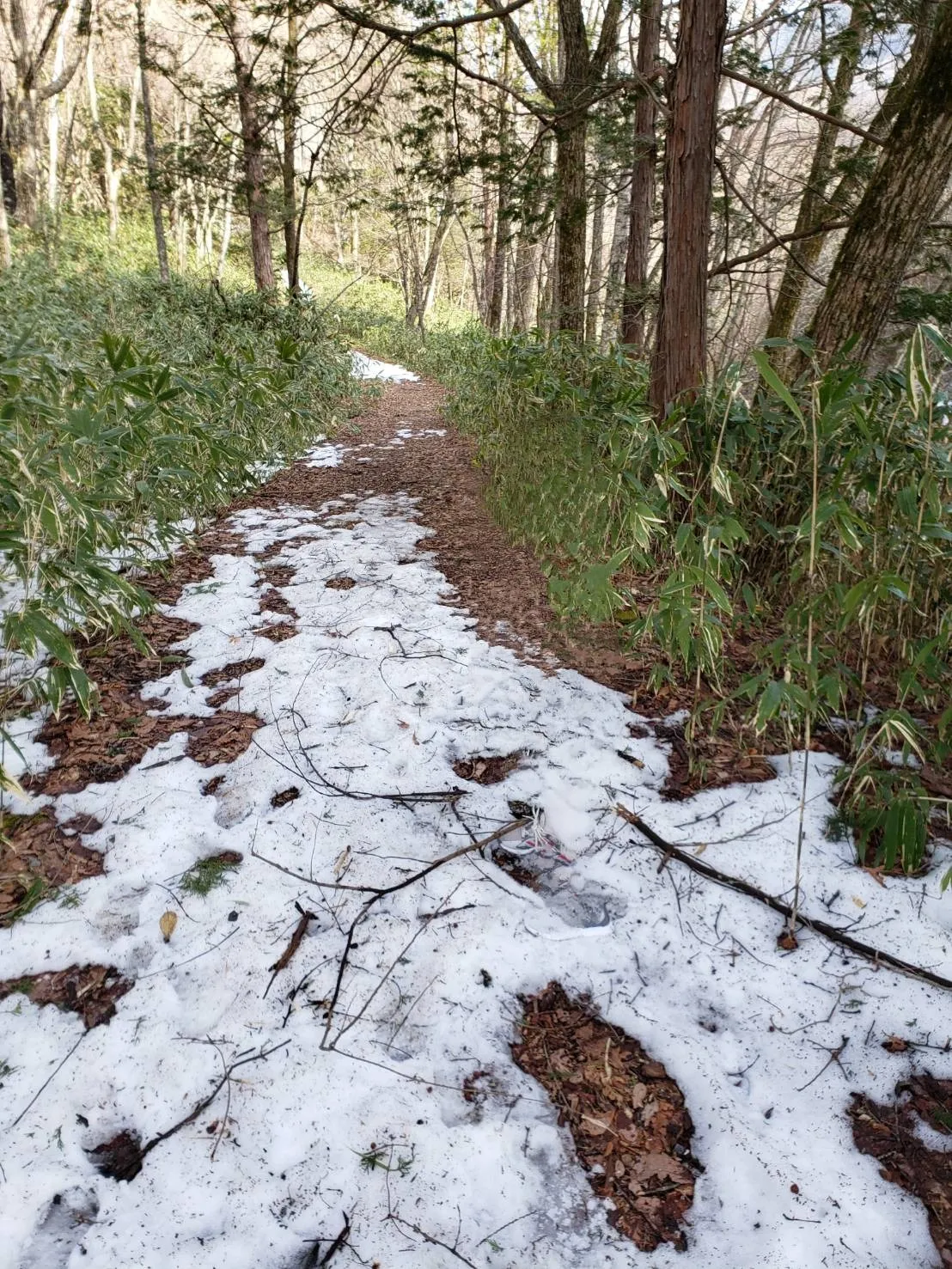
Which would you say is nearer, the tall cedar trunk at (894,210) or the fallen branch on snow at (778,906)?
the fallen branch on snow at (778,906)

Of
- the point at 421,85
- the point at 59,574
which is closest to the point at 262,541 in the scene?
the point at 59,574

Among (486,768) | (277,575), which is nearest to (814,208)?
(277,575)

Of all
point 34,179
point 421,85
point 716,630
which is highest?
point 34,179

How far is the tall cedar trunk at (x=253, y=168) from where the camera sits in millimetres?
6266

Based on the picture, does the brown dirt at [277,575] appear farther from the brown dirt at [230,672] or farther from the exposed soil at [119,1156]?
the exposed soil at [119,1156]

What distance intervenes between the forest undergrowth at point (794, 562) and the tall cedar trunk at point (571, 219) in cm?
210

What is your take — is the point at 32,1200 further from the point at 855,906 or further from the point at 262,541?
the point at 262,541

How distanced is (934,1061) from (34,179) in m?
14.9

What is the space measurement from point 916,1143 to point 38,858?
7.56 feet

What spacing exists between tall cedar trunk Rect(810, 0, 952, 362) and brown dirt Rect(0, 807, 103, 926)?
3541 mm

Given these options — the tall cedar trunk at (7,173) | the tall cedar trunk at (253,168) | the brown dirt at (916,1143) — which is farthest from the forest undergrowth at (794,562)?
the tall cedar trunk at (7,173)

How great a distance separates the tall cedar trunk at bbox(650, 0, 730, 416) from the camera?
113 inches

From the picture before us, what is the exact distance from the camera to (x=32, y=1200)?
1202mm

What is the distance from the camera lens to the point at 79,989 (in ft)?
5.10
